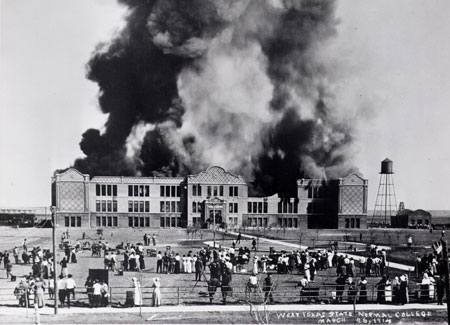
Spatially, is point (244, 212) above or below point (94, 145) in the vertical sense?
below

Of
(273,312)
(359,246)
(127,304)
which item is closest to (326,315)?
(273,312)

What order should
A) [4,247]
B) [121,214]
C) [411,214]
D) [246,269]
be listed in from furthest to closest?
[411,214], [121,214], [4,247], [246,269]

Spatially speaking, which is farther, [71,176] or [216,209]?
[216,209]

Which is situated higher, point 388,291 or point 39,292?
point 39,292

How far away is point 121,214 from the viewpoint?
76250 millimetres

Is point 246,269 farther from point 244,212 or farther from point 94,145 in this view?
point 94,145

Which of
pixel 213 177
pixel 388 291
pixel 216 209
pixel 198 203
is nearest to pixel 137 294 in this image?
pixel 388 291

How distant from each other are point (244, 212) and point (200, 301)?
53.7 m

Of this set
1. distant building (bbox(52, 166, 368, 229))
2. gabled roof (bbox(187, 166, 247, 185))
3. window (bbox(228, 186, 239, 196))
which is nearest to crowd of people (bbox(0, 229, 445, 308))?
distant building (bbox(52, 166, 368, 229))

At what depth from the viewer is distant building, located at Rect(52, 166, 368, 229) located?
246ft

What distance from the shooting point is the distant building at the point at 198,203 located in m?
75.0

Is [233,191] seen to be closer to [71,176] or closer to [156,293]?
[71,176]

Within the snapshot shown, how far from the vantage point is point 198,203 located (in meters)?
77.1

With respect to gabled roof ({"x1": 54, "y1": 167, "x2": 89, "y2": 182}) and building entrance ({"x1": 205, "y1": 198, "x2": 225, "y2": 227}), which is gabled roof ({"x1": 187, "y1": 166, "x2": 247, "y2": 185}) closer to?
building entrance ({"x1": 205, "y1": 198, "x2": 225, "y2": 227})
